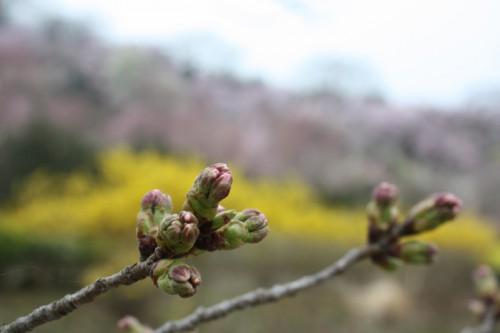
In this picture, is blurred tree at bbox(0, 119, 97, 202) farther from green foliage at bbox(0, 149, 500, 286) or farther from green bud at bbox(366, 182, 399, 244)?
green bud at bbox(366, 182, 399, 244)

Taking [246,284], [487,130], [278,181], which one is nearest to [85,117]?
[278,181]

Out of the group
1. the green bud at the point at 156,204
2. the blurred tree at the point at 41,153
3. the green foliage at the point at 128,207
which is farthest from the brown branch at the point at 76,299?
the blurred tree at the point at 41,153

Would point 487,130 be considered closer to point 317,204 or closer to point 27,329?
point 317,204

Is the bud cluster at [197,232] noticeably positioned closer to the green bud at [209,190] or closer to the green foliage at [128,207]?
the green bud at [209,190]

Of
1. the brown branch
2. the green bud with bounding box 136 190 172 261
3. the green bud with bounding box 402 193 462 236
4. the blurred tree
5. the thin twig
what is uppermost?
the blurred tree

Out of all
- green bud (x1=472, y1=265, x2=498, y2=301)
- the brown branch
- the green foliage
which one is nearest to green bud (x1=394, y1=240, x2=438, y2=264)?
green bud (x1=472, y1=265, x2=498, y2=301)
